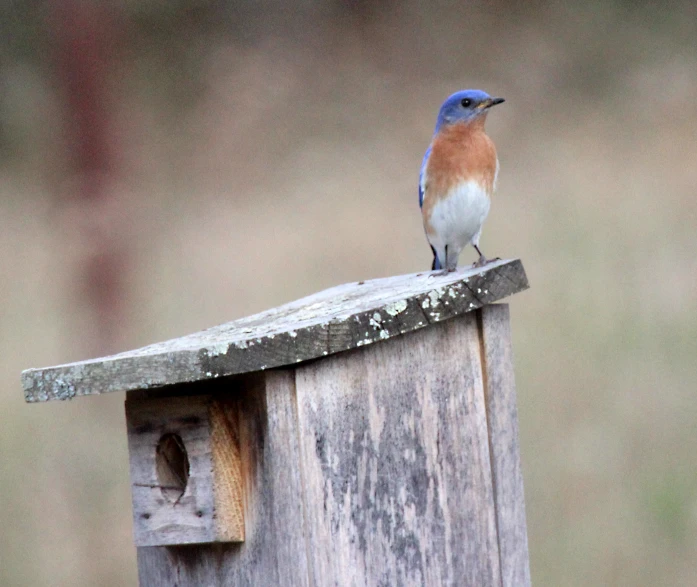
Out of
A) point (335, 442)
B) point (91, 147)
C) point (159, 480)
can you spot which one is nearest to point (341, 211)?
point (91, 147)

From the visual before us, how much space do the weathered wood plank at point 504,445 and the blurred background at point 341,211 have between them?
1982 mm

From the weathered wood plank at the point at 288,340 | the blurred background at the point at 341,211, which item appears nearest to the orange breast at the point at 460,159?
the weathered wood plank at the point at 288,340

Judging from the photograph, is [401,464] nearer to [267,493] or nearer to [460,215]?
[267,493]

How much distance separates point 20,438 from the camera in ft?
16.8

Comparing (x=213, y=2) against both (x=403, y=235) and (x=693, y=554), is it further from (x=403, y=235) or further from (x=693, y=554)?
(x=693, y=554)

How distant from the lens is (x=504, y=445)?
260 cm

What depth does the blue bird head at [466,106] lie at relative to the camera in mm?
3646

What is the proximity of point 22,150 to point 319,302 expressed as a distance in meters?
3.81

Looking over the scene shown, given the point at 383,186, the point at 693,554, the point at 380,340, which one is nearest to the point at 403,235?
the point at 383,186

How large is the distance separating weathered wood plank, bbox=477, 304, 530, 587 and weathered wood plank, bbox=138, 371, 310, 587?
1.82 ft

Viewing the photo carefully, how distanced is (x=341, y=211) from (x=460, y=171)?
6.61 feet

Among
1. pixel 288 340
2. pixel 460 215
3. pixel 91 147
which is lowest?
pixel 288 340

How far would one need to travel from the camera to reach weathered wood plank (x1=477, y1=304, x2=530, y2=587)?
2566mm

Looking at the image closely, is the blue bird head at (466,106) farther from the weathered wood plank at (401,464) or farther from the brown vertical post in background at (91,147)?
the brown vertical post in background at (91,147)
